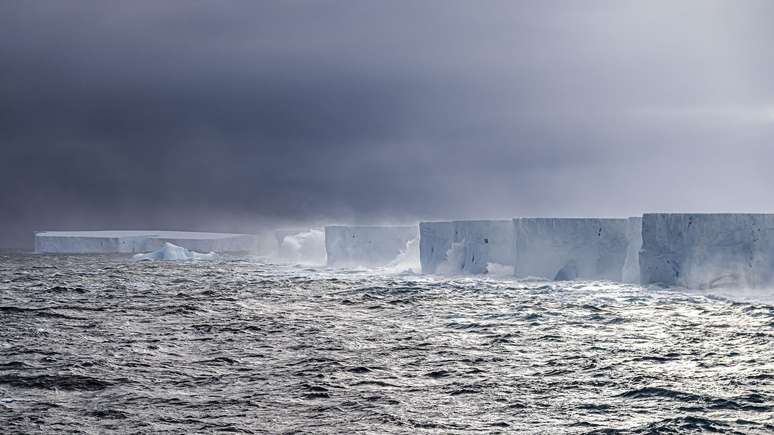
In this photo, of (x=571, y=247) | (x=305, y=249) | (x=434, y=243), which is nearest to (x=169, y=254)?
(x=305, y=249)

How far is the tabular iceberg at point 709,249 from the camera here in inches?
590

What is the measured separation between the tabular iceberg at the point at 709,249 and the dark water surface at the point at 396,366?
70 centimetres

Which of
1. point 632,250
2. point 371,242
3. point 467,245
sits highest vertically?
point 371,242

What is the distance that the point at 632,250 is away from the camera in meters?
18.7

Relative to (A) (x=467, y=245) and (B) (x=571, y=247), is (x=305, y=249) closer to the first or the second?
(A) (x=467, y=245)

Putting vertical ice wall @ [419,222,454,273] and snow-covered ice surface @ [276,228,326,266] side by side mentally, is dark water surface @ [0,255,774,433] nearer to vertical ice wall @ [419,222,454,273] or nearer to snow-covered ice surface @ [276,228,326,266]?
vertical ice wall @ [419,222,454,273]

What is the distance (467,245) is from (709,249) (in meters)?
8.20

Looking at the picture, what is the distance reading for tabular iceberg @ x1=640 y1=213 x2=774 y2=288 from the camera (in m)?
15.0

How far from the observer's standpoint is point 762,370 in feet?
25.3

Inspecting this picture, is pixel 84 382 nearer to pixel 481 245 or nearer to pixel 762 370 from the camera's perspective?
pixel 762 370

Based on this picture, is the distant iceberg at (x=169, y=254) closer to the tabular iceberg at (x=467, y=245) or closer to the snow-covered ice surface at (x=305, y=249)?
the snow-covered ice surface at (x=305, y=249)

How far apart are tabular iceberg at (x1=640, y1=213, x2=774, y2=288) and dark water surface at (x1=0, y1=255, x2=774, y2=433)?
0.70 meters

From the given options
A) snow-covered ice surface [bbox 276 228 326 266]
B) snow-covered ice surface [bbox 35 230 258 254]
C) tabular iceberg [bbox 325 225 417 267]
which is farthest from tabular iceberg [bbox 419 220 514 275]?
snow-covered ice surface [bbox 35 230 258 254]

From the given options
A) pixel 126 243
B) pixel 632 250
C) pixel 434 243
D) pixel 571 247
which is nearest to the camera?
pixel 632 250
